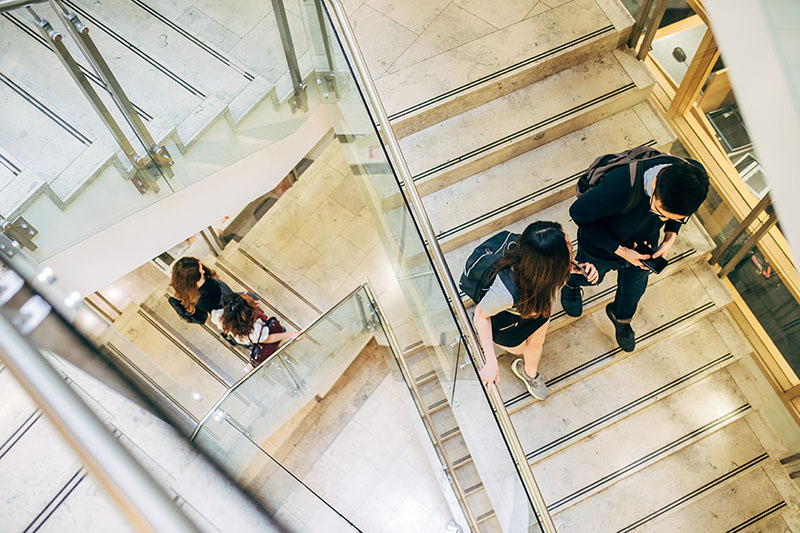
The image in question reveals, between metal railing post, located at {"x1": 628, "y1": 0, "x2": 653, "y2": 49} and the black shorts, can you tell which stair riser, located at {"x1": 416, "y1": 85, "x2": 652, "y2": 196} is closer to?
metal railing post, located at {"x1": 628, "y1": 0, "x2": 653, "y2": 49}

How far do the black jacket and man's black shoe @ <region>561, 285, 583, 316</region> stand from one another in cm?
40

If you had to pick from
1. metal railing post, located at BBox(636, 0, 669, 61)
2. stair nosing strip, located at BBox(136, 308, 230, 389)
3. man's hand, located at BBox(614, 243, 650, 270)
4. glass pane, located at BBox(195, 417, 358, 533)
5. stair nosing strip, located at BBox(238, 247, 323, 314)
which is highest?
metal railing post, located at BBox(636, 0, 669, 61)

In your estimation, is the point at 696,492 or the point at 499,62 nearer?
the point at 696,492

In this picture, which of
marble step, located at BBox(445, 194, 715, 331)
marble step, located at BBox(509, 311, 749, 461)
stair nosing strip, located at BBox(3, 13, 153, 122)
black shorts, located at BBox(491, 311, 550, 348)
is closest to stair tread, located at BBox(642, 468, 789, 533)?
marble step, located at BBox(509, 311, 749, 461)

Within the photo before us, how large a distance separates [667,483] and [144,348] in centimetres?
575

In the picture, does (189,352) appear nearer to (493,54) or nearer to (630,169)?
(493,54)

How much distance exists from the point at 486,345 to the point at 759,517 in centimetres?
251

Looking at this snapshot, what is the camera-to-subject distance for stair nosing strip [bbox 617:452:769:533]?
13.3 ft

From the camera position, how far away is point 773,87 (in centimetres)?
201

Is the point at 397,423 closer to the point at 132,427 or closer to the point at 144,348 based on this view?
the point at 144,348

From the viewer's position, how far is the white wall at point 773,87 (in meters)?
1.96

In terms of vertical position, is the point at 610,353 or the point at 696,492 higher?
the point at 610,353

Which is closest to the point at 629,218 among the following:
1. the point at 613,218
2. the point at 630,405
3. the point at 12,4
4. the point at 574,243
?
the point at 613,218

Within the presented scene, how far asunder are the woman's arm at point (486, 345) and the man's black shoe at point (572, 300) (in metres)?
0.85
